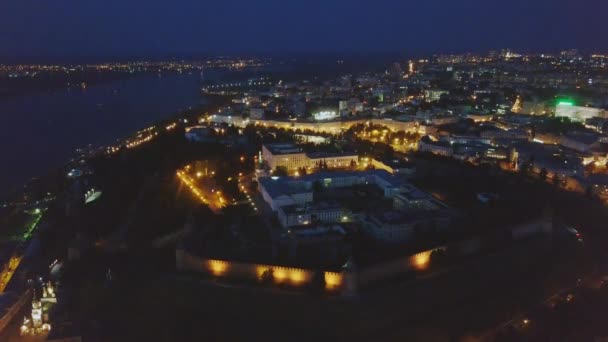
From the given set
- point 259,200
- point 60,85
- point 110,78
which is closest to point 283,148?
point 259,200

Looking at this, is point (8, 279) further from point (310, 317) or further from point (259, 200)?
point (310, 317)

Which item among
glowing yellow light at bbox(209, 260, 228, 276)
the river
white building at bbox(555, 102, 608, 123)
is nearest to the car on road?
glowing yellow light at bbox(209, 260, 228, 276)

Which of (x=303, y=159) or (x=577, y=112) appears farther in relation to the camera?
(x=577, y=112)

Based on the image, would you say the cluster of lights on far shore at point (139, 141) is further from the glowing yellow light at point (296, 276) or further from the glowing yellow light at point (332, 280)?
the glowing yellow light at point (332, 280)

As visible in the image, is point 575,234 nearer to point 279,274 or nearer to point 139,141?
point 279,274

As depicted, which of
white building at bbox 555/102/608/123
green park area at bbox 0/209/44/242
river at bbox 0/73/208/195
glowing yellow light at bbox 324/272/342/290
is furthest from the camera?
white building at bbox 555/102/608/123

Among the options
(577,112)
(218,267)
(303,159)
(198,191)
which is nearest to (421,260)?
(218,267)

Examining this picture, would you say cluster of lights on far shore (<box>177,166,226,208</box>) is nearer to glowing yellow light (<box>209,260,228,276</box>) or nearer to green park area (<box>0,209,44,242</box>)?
glowing yellow light (<box>209,260,228,276</box>)

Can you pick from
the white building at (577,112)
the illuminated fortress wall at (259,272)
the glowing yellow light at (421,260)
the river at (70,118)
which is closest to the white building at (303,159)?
the illuminated fortress wall at (259,272)
